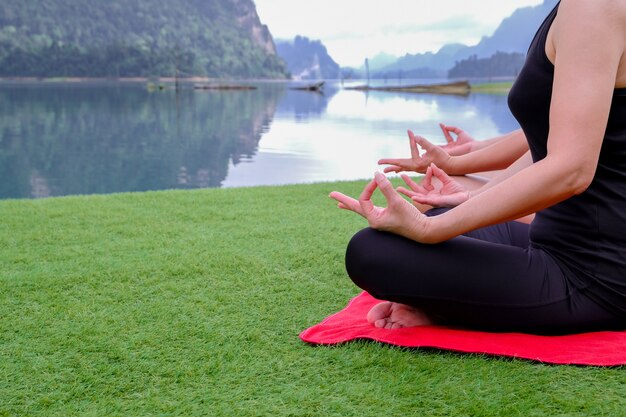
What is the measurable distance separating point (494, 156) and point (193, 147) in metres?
10.00

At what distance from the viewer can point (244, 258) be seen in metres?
2.41

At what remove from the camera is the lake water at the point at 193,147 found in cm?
769

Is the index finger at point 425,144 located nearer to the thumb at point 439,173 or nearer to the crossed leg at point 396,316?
the thumb at point 439,173

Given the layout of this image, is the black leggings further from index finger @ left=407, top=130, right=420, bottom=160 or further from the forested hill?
the forested hill

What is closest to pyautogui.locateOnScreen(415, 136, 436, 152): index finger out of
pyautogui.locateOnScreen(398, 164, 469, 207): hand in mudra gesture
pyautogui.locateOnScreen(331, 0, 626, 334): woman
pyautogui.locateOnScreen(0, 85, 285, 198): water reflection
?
pyautogui.locateOnScreen(398, 164, 469, 207): hand in mudra gesture

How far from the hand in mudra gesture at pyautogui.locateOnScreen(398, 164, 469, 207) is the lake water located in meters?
4.66

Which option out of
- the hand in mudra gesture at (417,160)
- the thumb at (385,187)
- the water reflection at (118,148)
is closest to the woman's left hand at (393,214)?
the thumb at (385,187)

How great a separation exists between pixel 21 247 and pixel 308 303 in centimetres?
142

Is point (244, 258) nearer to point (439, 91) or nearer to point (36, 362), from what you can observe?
point (36, 362)

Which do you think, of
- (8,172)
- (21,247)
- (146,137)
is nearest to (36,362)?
(21,247)

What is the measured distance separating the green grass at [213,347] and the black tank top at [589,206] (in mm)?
226

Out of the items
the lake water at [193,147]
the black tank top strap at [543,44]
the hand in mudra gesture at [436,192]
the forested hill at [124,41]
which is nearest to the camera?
the black tank top strap at [543,44]

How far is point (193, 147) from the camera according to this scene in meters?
11.5

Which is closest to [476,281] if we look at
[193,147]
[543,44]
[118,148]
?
[543,44]
